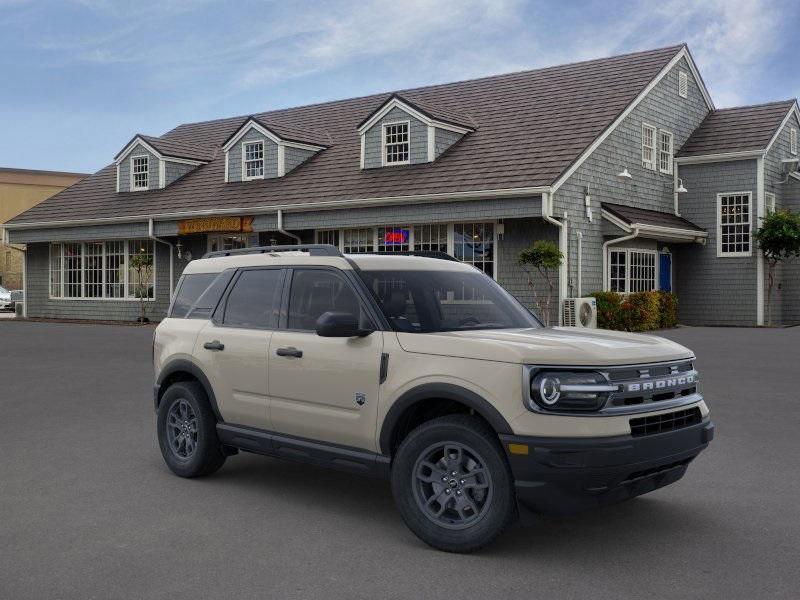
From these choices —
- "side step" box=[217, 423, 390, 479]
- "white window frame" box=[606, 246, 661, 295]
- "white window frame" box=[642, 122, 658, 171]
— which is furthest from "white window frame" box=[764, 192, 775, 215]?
"side step" box=[217, 423, 390, 479]

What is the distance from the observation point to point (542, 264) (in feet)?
70.9

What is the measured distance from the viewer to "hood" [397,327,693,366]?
195 inches

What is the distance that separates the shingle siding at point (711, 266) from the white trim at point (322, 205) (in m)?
8.51

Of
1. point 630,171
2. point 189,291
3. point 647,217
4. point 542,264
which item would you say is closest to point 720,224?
point 647,217

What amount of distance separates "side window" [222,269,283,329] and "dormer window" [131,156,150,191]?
26430 mm

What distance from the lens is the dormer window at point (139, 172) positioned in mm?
32000

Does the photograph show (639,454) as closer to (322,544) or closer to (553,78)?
(322,544)

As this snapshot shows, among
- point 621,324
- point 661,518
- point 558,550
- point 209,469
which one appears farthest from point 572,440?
point 621,324

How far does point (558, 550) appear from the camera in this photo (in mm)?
5113

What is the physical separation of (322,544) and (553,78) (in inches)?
953

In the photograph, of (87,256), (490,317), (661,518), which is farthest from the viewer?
(87,256)

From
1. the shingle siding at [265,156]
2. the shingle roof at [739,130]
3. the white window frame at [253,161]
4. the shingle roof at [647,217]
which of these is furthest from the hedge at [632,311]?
the white window frame at [253,161]

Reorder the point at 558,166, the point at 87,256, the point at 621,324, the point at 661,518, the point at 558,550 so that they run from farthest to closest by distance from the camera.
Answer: the point at 87,256
the point at 621,324
the point at 558,166
the point at 661,518
the point at 558,550

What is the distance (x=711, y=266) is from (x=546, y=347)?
23.6 m
